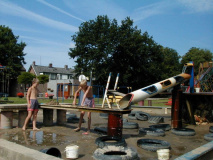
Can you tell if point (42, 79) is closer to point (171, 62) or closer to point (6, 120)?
point (6, 120)

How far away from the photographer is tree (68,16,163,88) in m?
43.4

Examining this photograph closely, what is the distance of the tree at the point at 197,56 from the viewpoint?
7381 centimetres

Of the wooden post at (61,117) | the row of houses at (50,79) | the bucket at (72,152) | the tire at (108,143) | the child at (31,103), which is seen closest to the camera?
the bucket at (72,152)

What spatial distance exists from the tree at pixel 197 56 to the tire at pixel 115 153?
241ft

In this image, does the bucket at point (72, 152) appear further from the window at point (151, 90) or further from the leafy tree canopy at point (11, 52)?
the leafy tree canopy at point (11, 52)

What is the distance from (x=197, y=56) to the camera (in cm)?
7462

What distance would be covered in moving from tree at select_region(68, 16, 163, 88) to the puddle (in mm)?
34315

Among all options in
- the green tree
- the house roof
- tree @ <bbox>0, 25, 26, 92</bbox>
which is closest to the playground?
tree @ <bbox>0, 25, 26, 92</bbox>

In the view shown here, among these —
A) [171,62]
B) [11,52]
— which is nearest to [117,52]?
[11,52]

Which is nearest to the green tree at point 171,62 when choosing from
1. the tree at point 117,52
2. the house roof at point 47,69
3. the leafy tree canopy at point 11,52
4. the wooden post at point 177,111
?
the tree at point 117,52

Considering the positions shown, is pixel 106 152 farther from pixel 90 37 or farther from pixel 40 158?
pixel 90 37

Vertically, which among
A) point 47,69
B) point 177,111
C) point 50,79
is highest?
point 47,69

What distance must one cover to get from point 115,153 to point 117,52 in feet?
134

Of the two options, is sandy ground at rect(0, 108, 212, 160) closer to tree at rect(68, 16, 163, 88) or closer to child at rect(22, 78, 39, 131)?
child at rect(22, 78, 39, 131)
